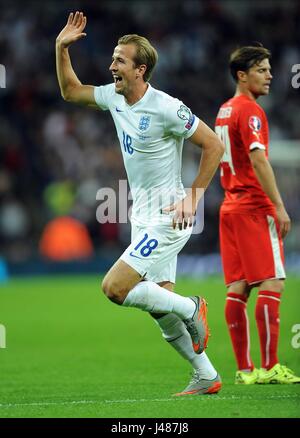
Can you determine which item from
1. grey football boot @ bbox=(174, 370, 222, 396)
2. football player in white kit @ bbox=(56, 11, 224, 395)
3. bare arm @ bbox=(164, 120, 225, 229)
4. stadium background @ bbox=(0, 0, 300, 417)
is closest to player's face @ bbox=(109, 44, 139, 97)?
football player in white kit @ bbox=(56, 11, 224, 395)

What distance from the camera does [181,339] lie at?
7.09m

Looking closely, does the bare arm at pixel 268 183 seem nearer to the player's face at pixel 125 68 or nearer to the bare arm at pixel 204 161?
the bare arm at pixel 204 161

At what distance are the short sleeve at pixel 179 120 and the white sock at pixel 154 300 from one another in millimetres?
1034

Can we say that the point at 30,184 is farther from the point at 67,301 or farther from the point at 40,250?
the point at 67,301

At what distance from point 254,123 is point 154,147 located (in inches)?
50.0

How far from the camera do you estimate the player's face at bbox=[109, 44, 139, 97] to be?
7.04m

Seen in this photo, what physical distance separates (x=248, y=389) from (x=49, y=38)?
17366mm

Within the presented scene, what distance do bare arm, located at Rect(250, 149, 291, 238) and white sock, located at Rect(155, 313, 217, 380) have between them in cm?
123

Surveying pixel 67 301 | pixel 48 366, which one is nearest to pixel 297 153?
pixel 67 301

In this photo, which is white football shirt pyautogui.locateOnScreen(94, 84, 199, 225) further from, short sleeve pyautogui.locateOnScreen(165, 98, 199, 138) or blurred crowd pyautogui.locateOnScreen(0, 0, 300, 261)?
blurred crowd pyautogui.locateOnScreen(0, 0, 300, 261)

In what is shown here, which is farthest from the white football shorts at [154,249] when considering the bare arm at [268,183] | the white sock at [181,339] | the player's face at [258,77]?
the player's face at [258,77]

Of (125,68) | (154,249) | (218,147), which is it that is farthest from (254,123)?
(154,249)

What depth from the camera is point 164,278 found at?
283 inches
